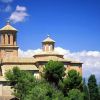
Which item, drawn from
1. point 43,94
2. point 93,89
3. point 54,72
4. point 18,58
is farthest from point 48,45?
point 43,94

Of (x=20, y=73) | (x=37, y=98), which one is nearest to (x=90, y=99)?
(x=20, y=73)

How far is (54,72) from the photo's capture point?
79.0 m

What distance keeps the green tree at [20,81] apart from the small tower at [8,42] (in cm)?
673

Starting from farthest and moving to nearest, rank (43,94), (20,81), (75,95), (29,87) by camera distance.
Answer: (20,81), (29,87), (75,95), (43,94)

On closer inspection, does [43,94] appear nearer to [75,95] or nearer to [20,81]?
[75,95]

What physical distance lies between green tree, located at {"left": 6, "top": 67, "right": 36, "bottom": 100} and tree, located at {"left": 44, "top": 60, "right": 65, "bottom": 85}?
3.03m

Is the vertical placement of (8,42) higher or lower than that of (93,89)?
higher

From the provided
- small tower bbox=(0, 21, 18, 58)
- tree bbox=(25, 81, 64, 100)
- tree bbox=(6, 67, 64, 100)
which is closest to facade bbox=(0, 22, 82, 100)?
small tower bbox=(0, 21, 18, 58)

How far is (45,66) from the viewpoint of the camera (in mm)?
79688

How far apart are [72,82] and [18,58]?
387 inches

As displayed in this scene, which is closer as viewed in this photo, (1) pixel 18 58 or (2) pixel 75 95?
(2) pixel 75 95

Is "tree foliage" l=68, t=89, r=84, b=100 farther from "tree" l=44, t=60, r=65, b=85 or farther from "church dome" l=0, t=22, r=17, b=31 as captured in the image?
"church dome" l=0, t=22, r=17, b=31

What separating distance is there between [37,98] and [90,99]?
1690 centimetres

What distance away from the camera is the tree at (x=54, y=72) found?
258 feet
